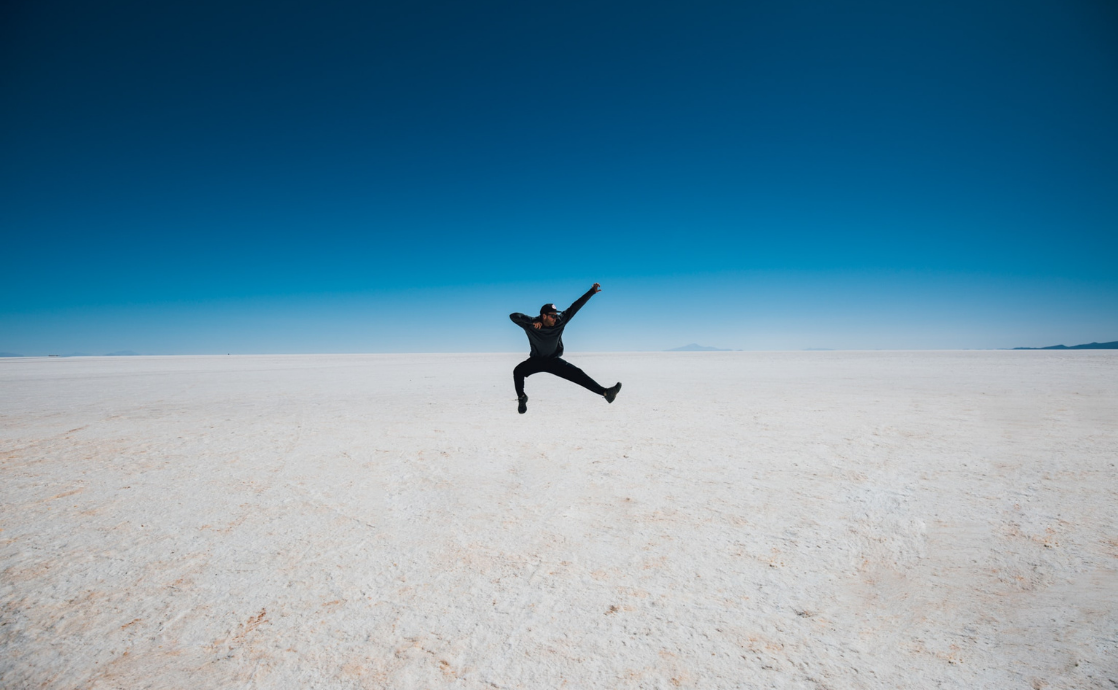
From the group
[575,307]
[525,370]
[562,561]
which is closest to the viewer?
[562,561]

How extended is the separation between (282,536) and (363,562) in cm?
83

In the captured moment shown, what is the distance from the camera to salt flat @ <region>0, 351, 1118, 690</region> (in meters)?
2.09

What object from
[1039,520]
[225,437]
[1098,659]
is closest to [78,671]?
[1098,659]

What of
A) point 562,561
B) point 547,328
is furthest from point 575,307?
point 562,561

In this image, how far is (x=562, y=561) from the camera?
301 centimetres

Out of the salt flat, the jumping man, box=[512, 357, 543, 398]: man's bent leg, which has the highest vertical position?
the jumping man

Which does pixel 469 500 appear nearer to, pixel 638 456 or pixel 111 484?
pixel 638 456

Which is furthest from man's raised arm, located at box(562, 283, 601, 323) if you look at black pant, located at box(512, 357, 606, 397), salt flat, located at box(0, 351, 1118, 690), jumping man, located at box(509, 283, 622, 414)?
salt flat, located at box(0, 351, 1118, 690)

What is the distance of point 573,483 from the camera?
180 inches

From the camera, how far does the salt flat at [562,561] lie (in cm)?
209

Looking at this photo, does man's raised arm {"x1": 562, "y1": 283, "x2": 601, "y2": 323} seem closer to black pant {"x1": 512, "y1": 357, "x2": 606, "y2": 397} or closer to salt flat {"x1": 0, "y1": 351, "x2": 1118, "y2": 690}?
black pant {"x1": 512, "y1": 357, "x2": 606, "y2": 397}

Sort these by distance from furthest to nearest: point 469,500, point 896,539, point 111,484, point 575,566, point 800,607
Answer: point 111,484, point 469,500, point 896,539, point 575,566, point 800,607

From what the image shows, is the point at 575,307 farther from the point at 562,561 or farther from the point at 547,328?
the point at 562,561

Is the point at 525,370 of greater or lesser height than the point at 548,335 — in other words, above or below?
below
